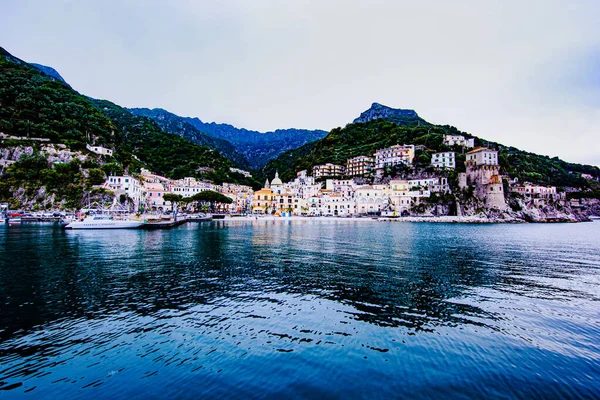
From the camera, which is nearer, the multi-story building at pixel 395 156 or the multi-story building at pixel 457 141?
the multi-story building at pixel 395 156

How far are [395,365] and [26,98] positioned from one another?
12076cm

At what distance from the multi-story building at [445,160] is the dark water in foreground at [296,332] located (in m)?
81.1

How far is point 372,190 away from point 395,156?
730 inches

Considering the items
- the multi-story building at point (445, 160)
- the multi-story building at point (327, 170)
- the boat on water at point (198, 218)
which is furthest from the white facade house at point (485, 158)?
the boat on water at point (198, 218)

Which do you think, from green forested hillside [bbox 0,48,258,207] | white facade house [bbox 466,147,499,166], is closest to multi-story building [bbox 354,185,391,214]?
white facade house [bbox 466,147,499,166]

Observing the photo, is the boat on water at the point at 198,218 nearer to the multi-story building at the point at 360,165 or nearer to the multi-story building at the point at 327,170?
the multi-story building at the point at 327,170

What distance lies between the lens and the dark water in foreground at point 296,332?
21.7 ft

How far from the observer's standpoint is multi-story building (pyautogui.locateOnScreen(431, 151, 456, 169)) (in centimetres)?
9317

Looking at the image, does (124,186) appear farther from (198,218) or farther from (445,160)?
(445,160)

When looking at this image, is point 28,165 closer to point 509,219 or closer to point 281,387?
point 281,387

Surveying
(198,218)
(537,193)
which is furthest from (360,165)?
(198,218)

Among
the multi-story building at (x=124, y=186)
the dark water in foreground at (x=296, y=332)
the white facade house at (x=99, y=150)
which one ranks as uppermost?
the white facade house at (x=99, y=150)

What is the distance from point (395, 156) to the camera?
335 feet

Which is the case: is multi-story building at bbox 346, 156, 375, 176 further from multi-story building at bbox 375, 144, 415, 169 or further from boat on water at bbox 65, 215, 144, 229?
boat on water at bbox 65, 215, 144, 229
